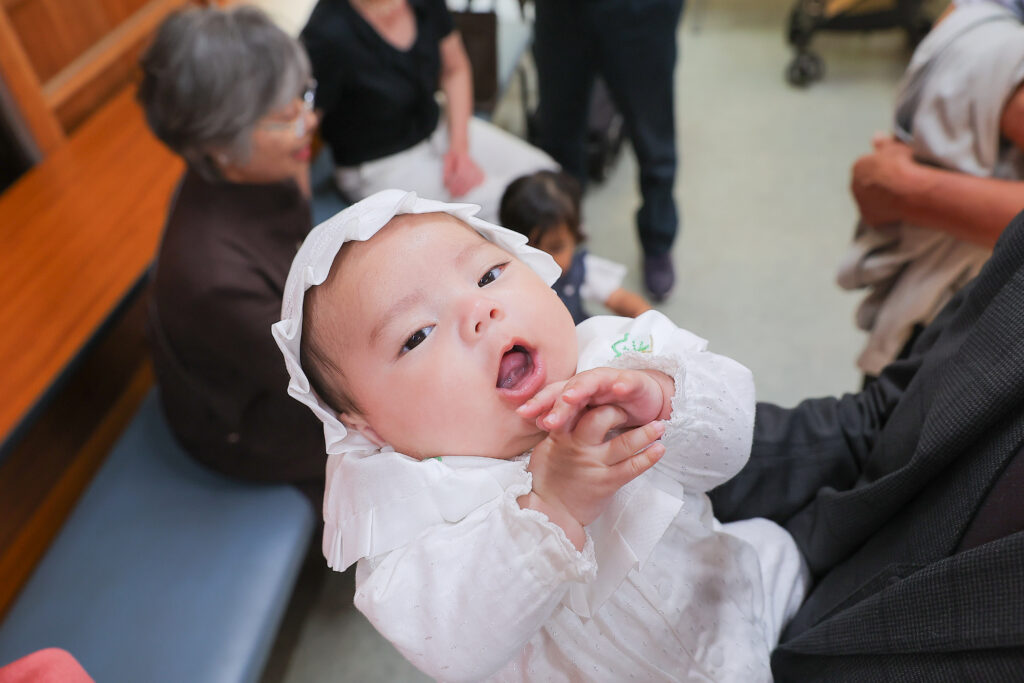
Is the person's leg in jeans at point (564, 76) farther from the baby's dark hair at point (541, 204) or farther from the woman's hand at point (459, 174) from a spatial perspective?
the baby's dark hair at point (541, 204)

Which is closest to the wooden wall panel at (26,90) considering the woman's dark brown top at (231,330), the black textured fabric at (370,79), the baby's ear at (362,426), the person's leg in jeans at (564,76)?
the black textured fabric at (370,79)

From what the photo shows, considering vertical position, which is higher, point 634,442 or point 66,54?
point 634,442

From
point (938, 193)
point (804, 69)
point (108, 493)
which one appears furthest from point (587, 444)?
point (804, 69)

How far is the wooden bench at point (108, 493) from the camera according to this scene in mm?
1065

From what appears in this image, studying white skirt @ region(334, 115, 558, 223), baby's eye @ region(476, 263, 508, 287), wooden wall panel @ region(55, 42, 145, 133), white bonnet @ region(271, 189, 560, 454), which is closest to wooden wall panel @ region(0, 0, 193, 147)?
wooden wall panel @ region(55, 42, 145, 133)

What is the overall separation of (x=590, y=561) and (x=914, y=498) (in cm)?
31

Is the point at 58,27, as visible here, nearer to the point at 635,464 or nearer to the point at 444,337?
the point at 444,337

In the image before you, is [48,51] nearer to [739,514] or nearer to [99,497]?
[99,497]

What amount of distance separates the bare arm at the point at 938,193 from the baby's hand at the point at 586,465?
26.0 inches

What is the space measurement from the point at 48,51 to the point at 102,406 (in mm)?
1253

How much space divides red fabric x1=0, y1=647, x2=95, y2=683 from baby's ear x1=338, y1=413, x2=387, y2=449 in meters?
0.36

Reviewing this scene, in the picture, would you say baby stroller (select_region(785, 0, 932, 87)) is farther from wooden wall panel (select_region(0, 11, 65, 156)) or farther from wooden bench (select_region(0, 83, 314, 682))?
wooden wall panel (select_region(0, 11, 65, 156))

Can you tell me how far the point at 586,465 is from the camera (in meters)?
0.51

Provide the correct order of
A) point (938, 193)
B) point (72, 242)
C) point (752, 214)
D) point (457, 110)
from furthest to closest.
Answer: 1. point (752, 214)
2. point (457, 110)
3. point (72, 242)
4. point (938, 193)
